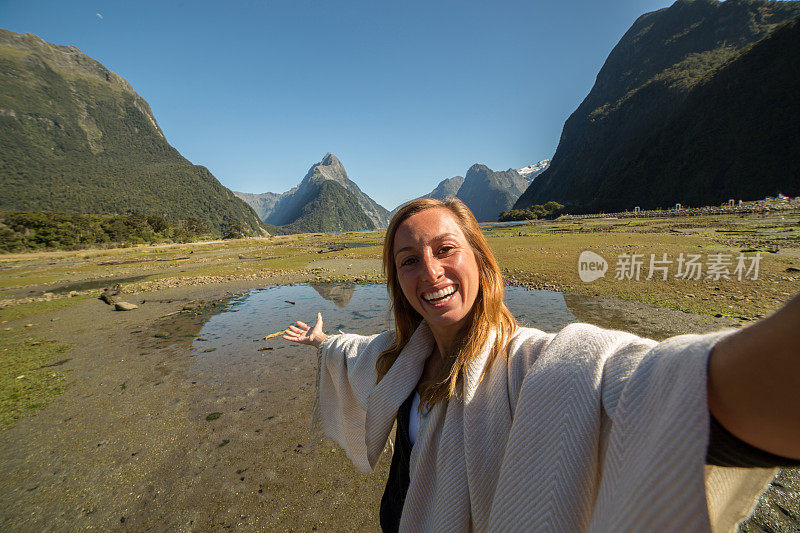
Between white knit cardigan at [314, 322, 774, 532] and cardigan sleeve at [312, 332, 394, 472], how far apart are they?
0.69 meters

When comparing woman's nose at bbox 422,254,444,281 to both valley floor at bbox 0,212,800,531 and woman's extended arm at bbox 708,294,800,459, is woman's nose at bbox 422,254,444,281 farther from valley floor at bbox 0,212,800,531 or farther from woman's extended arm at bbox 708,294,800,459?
valley floor at bbox 0,212,800,531

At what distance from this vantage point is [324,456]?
15.5 ft

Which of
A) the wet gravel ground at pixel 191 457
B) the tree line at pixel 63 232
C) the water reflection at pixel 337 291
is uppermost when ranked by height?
the tree line at pixel 63 232

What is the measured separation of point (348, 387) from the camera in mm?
2961

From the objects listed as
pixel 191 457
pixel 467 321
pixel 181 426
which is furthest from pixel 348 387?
pixel 181 426

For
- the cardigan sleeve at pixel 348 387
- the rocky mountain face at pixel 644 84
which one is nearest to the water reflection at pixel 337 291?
the cardigan sleeve at pixel 348 387

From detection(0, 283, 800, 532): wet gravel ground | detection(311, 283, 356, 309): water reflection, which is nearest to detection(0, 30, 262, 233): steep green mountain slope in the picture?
detection(311, 283, 356, 309): water reflection

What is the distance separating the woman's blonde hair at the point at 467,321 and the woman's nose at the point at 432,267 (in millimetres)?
360

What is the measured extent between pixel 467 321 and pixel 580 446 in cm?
107

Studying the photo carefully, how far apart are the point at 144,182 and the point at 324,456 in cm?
19406

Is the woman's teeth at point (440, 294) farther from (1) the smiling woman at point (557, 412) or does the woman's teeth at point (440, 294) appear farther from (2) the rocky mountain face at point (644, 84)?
(2) the rocky mountain face at point (644, 84)

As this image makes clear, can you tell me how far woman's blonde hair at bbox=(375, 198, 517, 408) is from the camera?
6.04ft

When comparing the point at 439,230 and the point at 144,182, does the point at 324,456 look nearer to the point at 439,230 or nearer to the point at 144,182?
the point at 439,230

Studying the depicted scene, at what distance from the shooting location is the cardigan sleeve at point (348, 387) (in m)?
2.73
